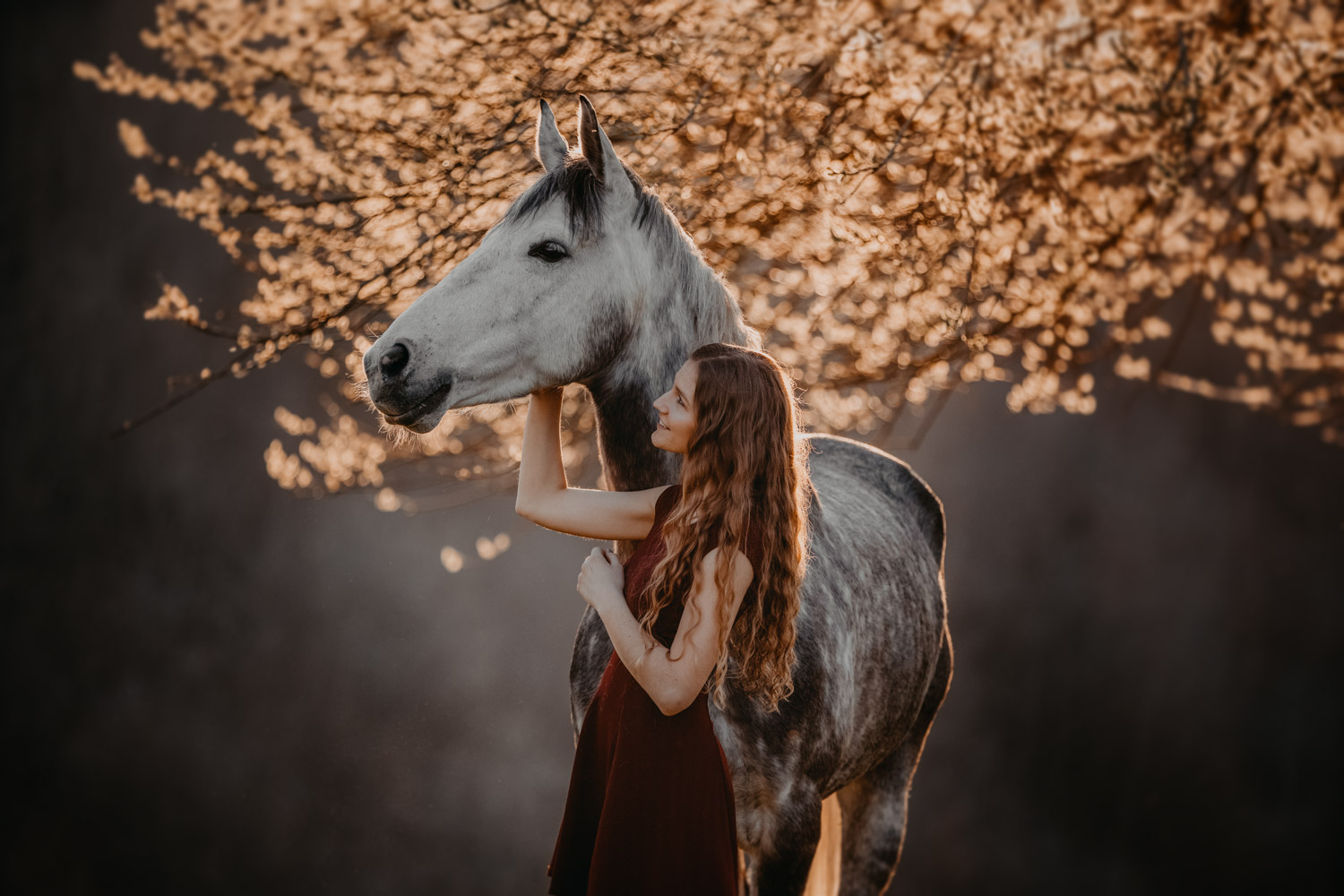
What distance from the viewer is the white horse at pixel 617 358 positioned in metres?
1.41

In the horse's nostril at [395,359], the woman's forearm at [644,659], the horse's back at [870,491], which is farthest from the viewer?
the horse's back at [870,491]

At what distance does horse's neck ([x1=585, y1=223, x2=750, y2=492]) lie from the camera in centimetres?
155

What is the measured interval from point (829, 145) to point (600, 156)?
1.36 metres

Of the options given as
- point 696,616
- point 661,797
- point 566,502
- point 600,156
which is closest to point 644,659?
point 696,616

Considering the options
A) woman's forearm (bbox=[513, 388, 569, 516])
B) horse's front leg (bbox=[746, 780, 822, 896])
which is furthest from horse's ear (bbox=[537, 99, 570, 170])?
horse's front leg (bbox=[746, 780, 822, 896])

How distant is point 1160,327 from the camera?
3.21 m

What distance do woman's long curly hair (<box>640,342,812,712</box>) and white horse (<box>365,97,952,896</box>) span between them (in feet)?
0.69

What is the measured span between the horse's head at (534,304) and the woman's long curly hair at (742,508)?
0.24 metres

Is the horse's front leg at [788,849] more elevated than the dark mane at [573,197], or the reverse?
the dark mane at [573,197]

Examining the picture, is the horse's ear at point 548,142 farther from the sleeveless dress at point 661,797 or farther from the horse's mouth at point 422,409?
the sleeveless dress at point 661,797

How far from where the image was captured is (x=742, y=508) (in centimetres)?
128

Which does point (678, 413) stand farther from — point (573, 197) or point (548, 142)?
point (548, 142)

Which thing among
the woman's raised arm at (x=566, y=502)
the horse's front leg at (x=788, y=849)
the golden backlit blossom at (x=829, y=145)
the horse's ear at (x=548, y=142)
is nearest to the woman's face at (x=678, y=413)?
the woman's raised arm at (x=566, y=502)

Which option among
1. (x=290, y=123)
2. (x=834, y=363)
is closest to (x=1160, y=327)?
(x=834, y=363)
